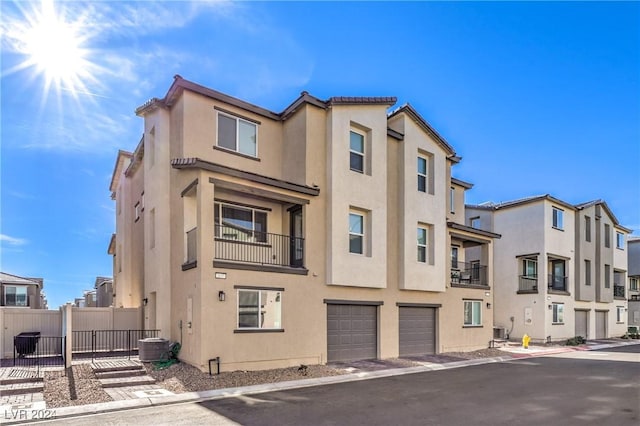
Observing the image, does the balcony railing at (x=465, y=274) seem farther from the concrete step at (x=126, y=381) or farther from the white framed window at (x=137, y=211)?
the white framed window at (x=137, y=211)

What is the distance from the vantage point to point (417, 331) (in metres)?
18.3

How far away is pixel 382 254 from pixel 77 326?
12.1m

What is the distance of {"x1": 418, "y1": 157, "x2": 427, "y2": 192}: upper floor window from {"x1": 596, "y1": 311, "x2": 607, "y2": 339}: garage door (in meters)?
22.6

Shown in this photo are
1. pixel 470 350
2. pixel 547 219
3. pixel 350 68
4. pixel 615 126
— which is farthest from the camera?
pixel 547 219

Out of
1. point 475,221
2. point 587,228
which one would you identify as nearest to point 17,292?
point 475,221

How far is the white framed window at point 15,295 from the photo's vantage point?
104 ft

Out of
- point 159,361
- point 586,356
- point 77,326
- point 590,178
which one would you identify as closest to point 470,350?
point 586,356

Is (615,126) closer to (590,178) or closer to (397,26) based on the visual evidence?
(590,178)

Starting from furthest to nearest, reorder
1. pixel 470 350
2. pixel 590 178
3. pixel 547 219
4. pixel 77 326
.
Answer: pixel 590 178
pixel 547 219
pixel 470 350
pixel 77 326

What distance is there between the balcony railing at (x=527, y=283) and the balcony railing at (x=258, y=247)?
19.0 m

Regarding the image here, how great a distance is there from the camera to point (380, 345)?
54.5 feet

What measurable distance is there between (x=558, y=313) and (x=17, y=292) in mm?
38759

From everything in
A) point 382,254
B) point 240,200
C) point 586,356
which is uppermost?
point 240,200

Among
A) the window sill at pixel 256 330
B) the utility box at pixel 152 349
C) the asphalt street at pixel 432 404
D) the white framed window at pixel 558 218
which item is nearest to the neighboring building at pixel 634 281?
the white framed window at pixel 558 218
